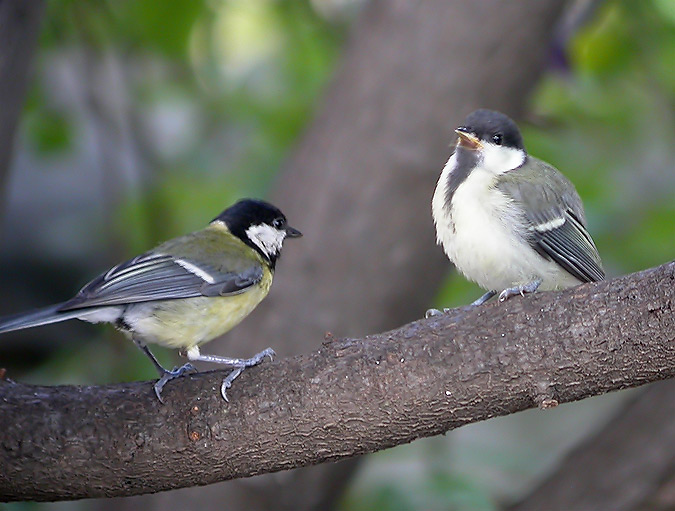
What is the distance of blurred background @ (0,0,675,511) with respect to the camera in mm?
3059

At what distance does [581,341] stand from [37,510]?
5.68ft

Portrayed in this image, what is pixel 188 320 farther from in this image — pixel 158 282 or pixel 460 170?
pixel 460 170

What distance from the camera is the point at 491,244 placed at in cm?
202

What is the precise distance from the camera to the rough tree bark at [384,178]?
2898 mm

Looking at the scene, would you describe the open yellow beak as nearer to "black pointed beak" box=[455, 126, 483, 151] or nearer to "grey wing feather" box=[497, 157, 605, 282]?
"black pointed beak" box=[455, 126, 483, 151]

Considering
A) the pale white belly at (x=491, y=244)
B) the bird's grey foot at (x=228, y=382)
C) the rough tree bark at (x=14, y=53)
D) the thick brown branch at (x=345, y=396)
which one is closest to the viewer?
the thick brown branch at (x=345, y=396)

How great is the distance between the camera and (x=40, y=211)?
495 centimetres

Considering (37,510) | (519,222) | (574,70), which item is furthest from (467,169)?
(37,510)

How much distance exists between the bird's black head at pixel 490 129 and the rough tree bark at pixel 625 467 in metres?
1.11

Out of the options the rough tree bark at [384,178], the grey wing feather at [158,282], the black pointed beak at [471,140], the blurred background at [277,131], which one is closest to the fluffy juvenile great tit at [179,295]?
the grey wing feather at [158,282]

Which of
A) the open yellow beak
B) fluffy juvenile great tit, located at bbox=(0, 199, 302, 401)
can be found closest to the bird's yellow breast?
fluffy juvenile great tit, located at bbox=(0, 199, 302, 401)

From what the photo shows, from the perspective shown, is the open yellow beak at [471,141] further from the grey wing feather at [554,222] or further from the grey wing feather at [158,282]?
the grey wing feather at [158,282]

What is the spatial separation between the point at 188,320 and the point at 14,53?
0.79 metres

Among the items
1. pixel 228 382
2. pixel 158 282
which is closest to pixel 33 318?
pixel 158 282
